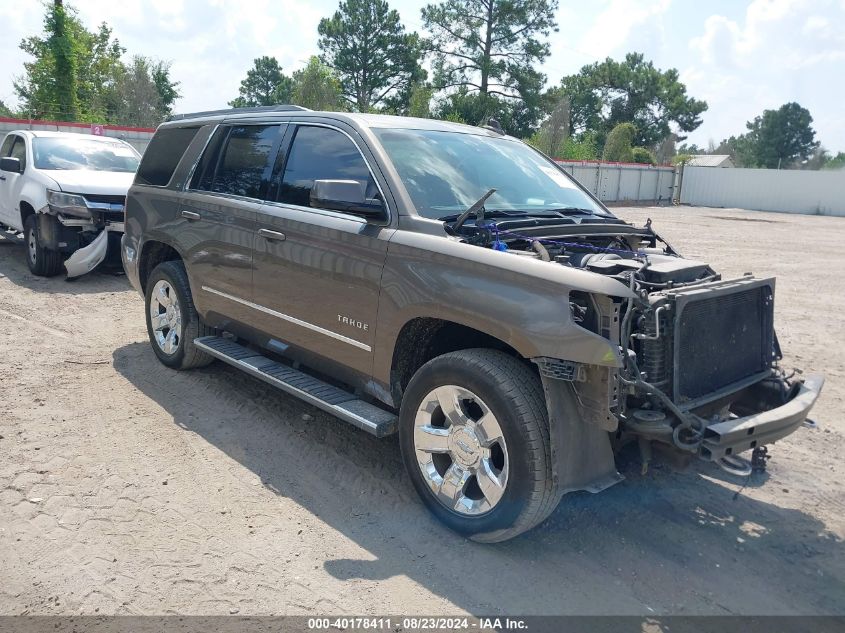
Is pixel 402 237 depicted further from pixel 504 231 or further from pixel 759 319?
pixel 759 319

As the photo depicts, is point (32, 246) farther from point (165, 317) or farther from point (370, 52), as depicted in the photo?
point (370, 52)

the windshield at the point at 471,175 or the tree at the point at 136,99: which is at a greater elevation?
the tree at the point at 136,99

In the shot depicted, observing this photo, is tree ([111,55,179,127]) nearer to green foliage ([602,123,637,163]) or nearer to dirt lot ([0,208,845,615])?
green foliage ([602,123,637,163])

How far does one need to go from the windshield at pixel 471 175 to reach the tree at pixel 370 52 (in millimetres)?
51742

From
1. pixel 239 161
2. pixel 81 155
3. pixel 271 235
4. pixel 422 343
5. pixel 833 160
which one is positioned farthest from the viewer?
pixel 833 160

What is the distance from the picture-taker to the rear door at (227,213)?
483cm

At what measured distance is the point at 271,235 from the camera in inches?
178

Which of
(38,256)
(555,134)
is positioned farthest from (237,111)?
(555,134)

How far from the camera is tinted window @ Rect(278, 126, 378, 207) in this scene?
13.8ft

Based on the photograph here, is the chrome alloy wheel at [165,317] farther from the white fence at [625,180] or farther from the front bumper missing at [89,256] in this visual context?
the white fence at [625,180]

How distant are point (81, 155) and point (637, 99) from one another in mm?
65026

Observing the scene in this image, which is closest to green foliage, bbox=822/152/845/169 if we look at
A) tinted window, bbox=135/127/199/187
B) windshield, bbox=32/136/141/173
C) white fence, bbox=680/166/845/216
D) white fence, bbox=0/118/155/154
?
white fence, bbox=680/166/845/216

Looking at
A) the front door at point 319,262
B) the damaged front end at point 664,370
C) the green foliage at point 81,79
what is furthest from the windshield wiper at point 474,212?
the green foliage at point 81,79

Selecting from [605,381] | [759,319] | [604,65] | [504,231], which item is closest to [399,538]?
[605,381]
